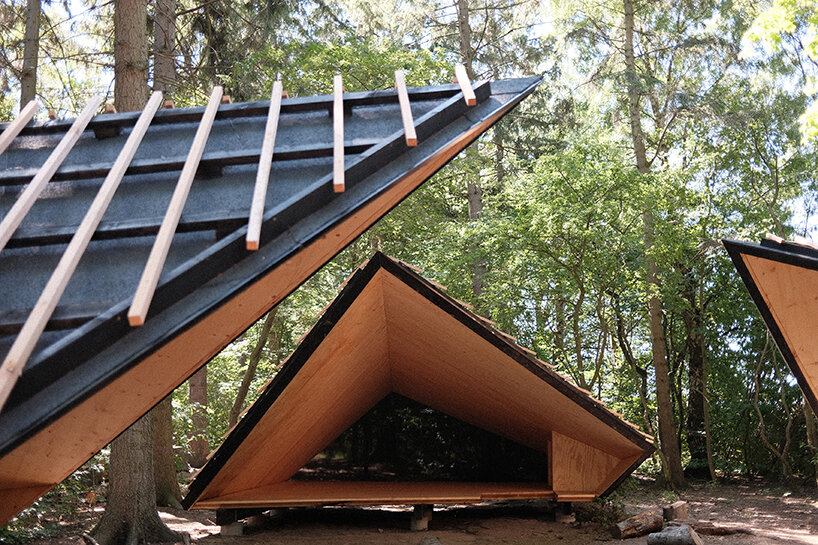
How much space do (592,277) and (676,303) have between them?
2.85 m

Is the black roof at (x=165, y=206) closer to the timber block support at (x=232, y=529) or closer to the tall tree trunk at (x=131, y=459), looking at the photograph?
the tall tree trunk at (x=131, y=459)

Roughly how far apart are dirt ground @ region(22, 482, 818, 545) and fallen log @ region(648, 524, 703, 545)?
756 millimetres

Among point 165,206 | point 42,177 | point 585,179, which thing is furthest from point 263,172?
point 585,179

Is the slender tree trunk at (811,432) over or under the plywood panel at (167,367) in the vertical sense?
under

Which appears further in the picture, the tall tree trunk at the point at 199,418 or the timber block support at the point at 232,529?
the tall tree trunk at the point at 199,418

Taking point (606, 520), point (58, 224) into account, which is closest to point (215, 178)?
point (58, 224)

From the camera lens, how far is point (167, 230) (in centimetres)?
349

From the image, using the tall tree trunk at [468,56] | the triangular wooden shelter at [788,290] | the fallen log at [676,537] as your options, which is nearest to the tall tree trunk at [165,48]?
the tall tree trunk at [468,56]

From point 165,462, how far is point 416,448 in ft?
11.2

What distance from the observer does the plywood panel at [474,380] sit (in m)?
7.21

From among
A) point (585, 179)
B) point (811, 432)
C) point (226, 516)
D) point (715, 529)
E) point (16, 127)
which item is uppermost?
point (585, 179)

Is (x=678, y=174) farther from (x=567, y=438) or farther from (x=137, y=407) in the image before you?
(x=137, y=407)

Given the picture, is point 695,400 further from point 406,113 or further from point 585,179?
point 406,113

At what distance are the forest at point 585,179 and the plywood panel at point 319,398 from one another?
2318mm
